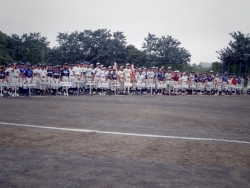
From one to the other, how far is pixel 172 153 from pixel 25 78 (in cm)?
1706

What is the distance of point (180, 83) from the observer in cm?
2723

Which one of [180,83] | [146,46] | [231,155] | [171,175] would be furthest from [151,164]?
[146,46]

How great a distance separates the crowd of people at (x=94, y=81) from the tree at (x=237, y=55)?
15944 mm

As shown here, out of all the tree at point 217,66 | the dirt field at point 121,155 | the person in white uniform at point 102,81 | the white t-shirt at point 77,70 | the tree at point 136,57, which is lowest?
the dirt field at point 121,155

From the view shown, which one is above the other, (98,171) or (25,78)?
(25,78)

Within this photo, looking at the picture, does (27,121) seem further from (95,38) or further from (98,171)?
(95,38)

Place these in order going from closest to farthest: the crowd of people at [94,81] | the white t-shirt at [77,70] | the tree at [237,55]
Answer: the crowd of people at [94,81] → the white t-shirt at [77,70] → the tree at [237,55]

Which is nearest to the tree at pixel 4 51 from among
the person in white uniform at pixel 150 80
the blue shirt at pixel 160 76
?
the person in white uniform at pixel 150 80

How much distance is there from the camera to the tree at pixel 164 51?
177ft

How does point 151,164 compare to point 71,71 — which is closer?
point 151,164

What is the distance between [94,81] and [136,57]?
1287 inches

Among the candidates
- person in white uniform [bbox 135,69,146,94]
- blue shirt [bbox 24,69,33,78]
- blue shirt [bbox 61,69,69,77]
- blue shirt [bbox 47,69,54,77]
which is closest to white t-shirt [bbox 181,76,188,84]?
person in white uniform [bbox 135,69,146,94]

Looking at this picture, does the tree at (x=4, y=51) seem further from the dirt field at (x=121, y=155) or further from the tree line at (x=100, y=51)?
the dirt field at (x=121, y=155)

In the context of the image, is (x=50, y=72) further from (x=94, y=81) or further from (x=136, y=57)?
(x=136, y=57)
